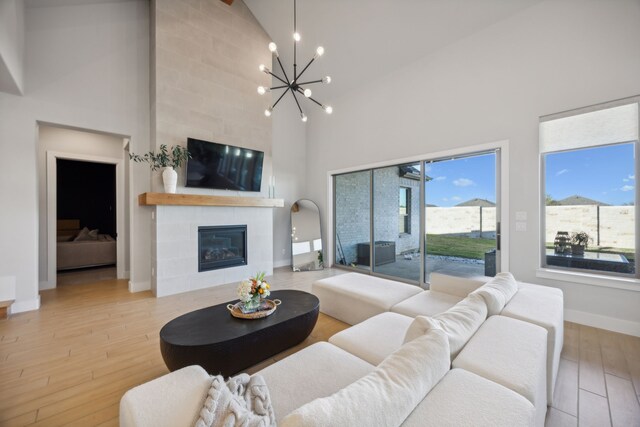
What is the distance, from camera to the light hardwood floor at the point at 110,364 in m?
1.67

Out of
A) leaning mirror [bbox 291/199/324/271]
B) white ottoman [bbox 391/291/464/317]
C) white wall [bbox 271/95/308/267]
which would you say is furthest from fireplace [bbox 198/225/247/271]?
white ottoman [bbox 391/291/464/317]

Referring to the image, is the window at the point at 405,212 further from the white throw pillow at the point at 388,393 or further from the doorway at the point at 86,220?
the doorway at the point at 86,220

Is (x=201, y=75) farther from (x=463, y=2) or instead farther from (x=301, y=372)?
(x=301, y=372)

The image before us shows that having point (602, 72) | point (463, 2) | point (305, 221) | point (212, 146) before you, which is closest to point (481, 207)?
point (602, 72)

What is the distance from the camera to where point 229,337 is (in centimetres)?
188

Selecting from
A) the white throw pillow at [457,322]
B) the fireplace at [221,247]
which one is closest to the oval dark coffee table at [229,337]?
the white throw pillow at [457,322]

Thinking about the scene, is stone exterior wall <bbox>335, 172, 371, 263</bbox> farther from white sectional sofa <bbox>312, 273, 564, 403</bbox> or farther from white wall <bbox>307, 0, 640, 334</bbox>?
white sectional sofa <bbox>312, 273, 564, 403</bbox>

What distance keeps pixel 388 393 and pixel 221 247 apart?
4.25 m

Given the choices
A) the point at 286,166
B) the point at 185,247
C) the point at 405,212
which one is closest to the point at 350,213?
the point at 405,212

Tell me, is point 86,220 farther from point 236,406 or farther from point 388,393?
point 388,393

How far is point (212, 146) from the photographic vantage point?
4367mm

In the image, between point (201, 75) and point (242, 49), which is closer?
point (201, 75)

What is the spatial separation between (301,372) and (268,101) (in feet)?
16.5

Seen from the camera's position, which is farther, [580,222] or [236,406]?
[580,222]
